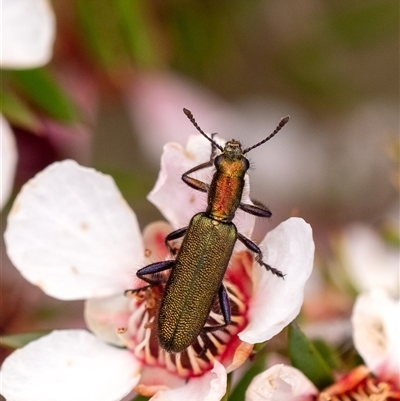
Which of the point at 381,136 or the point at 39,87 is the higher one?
the point at 39,87

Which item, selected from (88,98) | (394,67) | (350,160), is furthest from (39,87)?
(394,67)

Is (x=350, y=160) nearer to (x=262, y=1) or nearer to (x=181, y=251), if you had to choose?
(x=262, y=1)

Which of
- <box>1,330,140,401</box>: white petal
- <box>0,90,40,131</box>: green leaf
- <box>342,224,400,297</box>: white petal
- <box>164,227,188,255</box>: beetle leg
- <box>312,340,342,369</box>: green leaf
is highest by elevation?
<box>0,90,40,131</box>: green leaf

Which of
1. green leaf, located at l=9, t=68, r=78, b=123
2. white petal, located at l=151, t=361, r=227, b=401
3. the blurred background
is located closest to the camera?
white petal, located at l=151, t=361, r=227, b=401


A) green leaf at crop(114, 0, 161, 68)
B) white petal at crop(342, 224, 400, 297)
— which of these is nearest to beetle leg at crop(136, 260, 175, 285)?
white petal at crop(342, 224, 400, 297)

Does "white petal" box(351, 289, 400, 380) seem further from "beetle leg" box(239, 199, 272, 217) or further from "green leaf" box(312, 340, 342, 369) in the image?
"beetle leg" box(239, 199, 272, 217)

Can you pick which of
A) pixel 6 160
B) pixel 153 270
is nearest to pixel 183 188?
pixel 153 270
